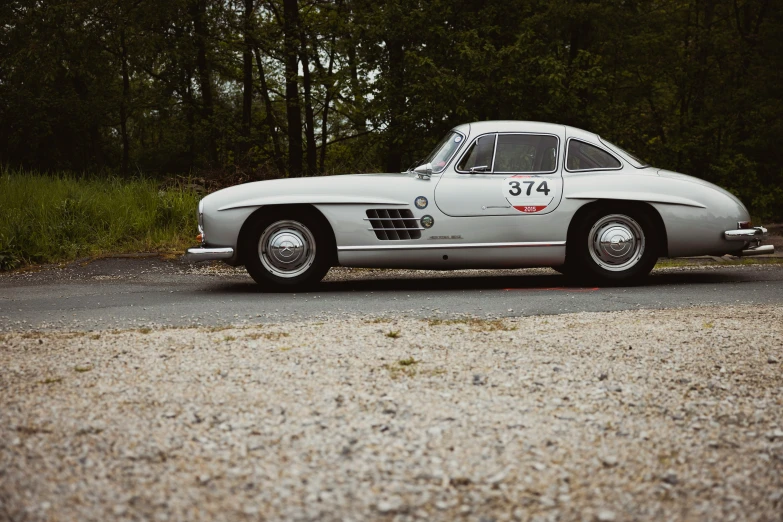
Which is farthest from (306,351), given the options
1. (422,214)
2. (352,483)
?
(422,214)

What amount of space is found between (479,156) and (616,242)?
148 centimetres

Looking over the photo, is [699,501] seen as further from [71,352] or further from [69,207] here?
[69,207]

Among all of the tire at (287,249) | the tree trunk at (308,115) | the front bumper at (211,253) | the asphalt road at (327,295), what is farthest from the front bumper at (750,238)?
the tree trunk at (308,115)

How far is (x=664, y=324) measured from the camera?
5.01 metres

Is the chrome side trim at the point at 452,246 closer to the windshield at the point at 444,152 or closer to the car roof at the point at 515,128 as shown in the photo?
the windshield at the point at 444,152

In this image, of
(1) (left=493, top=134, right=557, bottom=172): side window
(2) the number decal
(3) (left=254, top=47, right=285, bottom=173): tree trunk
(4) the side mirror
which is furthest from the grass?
(3) (left=254, top=47, right=285, bottom=173): tree trunk

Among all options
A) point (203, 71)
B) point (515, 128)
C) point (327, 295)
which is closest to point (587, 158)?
point (515, 128)

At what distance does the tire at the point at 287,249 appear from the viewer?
280 inches

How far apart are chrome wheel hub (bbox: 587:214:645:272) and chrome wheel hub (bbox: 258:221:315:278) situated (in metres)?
2.56

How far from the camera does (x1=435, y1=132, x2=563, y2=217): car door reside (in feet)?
23.4

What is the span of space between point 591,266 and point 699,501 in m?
5.01

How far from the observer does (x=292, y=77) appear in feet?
56.5

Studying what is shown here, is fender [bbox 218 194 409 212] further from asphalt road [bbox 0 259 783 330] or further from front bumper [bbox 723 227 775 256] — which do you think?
front bumper [bbox 723 227 775 256]

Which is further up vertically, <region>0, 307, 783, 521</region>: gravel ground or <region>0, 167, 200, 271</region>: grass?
<region>0, 167, 200, 271</region>: grass
